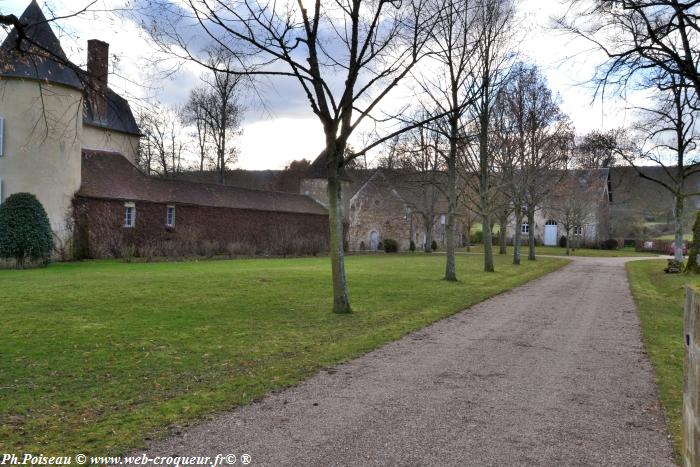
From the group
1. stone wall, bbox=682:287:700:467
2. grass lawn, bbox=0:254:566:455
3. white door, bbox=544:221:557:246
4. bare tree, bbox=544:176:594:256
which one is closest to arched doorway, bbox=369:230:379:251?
bare tree, bbox=544:176:594:256

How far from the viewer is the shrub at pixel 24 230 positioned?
2502cm

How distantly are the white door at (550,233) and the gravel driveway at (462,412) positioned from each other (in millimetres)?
57033

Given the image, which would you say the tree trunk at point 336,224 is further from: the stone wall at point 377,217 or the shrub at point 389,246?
the stone wall at point 377,217

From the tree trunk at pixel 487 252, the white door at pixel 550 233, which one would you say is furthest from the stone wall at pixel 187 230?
the white door at pixel 550 233

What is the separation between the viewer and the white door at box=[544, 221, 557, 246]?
2502 inches

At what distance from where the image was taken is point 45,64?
75.7ft

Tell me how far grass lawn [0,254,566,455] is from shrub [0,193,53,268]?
8.53 m

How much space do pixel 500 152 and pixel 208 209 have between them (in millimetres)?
20017

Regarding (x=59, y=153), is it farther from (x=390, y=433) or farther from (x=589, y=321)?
(x=390, y=433)

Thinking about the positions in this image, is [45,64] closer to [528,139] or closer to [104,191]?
[104,191]

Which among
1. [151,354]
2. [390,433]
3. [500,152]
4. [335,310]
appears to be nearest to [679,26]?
[335,310]

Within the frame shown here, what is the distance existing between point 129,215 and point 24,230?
328 inches

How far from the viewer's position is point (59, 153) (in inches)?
1151

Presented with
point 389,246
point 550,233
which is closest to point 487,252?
point 389,246
